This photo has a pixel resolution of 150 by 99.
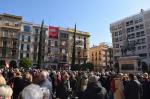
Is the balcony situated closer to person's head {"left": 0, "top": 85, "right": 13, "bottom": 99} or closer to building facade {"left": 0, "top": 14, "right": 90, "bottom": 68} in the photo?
building facade {"left": 0, "top": 14, "right": 90, "bottom": 68}

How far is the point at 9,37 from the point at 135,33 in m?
36.0

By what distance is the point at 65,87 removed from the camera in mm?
11195

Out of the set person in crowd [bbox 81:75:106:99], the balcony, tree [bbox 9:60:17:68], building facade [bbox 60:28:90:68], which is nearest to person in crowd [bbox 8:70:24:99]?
person in crowd [bbox 81:75:106:99]

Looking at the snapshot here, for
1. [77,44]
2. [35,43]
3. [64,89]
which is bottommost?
[64,89]

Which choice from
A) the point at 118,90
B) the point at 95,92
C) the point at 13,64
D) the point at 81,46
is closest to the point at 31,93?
the point at 95,92

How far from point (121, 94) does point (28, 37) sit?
6129 cm

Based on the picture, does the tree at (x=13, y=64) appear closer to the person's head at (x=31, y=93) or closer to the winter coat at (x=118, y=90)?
the winter coat at (x=118, y=90)

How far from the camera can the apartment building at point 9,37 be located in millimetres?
64438

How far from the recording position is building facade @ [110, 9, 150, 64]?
74.5 meters

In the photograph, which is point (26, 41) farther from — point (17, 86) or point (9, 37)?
point (17, 86)

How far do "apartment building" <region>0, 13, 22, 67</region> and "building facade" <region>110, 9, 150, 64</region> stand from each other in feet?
95.6

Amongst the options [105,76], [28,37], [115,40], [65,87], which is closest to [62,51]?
[28,37]

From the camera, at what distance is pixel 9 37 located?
6556 centimetres

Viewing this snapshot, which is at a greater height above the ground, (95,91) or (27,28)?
(27,28)
